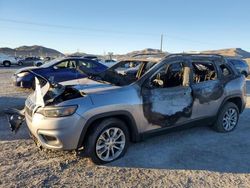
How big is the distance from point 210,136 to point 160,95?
5.87 ft

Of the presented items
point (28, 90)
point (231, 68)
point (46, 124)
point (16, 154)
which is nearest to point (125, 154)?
point (46, 124)

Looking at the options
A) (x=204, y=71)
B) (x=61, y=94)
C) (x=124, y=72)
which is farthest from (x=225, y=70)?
(x=61, y=94)

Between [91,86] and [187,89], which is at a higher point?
[91,86]

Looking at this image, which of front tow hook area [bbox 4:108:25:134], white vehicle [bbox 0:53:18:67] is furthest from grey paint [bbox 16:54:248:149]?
white vehicle [bbox 0:53:18:67]

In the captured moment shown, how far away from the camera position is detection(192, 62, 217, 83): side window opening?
6.08 meters

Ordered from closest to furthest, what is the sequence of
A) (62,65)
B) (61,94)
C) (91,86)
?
(61,94)
(91,86)
(62,65)

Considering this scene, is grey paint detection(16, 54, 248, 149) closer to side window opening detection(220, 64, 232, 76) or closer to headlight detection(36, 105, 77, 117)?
headlight detection(36, 105, 77, 117)

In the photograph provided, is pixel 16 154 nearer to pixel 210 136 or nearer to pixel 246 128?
pixel 210 136

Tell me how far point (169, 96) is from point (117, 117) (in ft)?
3.55

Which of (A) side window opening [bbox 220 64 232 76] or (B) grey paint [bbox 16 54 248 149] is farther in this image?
(A) side window opening [bbox 220 64 232 76]

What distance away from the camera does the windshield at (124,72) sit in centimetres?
Answer: 556

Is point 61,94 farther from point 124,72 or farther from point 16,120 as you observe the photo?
point 124,72

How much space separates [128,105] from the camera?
4.70m

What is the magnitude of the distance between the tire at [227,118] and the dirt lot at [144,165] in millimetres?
434
